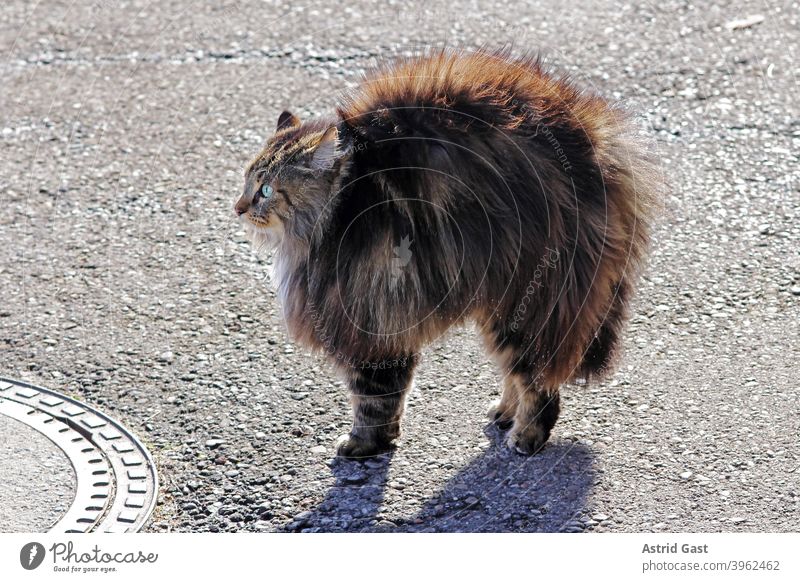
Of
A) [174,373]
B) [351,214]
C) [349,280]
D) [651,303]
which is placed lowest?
[174,373]

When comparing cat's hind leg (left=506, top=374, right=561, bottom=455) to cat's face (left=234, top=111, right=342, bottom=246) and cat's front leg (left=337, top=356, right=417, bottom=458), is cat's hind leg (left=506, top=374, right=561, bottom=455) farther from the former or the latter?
cat's face (left=234, top=111, right=342, bottom=246)

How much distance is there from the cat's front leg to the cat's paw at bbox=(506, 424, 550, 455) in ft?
1.55

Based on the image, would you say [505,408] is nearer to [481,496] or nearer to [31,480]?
[481,496]

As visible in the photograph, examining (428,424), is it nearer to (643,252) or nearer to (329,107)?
(643,252)

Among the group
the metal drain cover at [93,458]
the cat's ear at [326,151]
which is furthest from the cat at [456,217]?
the metal drain cover at [93,458]

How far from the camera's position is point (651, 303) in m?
→ 5.29

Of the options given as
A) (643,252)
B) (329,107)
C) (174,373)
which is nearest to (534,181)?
(643,252)

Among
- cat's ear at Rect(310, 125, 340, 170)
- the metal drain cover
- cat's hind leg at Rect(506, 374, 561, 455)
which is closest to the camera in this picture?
cat's ear at Rect(310, 125, 340, 170)

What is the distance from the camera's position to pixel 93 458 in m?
4.24

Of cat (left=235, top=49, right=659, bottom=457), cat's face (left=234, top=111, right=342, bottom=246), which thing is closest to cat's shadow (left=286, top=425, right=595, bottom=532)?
cat (left=235, top=49, right=659, bottom=457)

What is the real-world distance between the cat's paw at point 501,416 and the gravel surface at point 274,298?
0.08m

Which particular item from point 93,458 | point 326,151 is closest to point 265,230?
point 326,151

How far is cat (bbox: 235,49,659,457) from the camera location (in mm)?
3863
